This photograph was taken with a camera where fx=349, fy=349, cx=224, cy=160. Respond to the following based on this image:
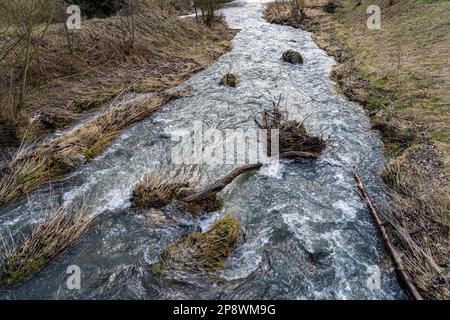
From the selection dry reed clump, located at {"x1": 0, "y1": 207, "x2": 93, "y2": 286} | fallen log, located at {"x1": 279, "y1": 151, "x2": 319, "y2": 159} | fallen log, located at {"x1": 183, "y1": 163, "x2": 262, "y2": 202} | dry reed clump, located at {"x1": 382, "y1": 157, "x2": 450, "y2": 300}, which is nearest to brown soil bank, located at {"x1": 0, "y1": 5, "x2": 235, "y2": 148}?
dry reed clump, located at {"x1": 0, "y1": 207, "x2": 93, "y2": 286}

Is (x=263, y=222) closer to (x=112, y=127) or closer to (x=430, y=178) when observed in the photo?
(x=430, y=178)

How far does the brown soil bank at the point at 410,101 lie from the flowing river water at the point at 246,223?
44 centimetres

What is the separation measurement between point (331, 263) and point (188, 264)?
2.15m

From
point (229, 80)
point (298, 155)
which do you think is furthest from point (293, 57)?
point (298, 155)

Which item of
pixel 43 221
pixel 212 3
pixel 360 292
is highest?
pixel 212 3

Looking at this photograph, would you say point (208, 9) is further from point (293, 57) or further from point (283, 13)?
point (293, 57)

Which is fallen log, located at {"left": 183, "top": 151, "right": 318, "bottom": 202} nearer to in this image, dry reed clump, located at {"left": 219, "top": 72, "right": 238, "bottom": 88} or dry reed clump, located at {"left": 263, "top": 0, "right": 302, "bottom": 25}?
dry reed clump, located at {"left": 219, "top": 72, "right": 238, "bottom": 88}

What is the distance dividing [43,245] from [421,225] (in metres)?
6.03

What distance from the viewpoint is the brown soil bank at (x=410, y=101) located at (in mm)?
5426

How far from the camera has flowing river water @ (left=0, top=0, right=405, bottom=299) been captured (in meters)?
4.89

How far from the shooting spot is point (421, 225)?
225 inches
